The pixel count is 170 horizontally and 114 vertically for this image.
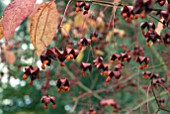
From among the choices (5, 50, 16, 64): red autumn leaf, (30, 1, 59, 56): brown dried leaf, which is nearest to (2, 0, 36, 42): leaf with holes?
(30, 1, 59, 56): brown dried leaf

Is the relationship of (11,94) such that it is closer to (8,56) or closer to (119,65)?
(8,56)

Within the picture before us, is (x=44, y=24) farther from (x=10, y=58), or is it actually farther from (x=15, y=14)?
(x=10, y=58)

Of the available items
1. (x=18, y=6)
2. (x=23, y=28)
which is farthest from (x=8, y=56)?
(x=23, y=28)

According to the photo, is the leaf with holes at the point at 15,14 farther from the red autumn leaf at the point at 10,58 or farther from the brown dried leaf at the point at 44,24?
the red autumn leaf at the point at 10,58

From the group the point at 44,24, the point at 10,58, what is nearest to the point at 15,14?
the point at 44,24

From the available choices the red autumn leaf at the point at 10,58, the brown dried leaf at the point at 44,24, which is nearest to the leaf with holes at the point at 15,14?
the brown dried leaf at the point at 44,24

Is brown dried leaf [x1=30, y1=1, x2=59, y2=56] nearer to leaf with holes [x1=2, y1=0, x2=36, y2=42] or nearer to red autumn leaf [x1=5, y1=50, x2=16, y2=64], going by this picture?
leaf with holes [x1=2, y1=0, x2=36, y2=42]
